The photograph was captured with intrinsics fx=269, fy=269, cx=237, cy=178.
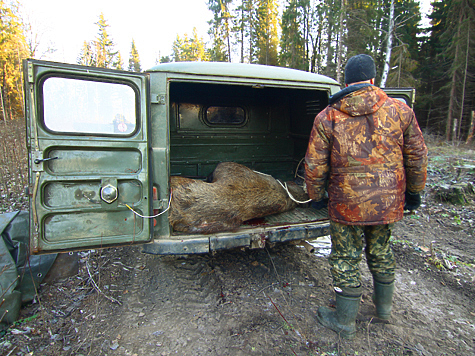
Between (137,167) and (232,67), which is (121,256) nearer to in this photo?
(137,167)

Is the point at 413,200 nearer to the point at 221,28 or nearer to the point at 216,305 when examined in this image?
the point at 216,305

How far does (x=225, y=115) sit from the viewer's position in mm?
5480

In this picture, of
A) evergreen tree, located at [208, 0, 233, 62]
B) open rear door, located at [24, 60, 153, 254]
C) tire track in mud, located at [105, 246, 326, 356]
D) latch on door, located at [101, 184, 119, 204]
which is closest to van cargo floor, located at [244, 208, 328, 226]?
tire track in mud, located at [105, 246, 326, 356]

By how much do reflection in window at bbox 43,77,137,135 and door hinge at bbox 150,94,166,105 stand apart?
0.17m

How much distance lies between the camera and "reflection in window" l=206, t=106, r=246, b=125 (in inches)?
212

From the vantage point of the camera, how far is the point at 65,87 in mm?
2379

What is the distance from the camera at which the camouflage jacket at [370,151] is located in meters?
2.27

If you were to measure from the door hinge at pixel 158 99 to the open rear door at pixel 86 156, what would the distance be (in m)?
0.10

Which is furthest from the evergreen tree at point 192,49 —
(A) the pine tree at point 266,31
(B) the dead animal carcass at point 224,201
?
(B) the dead animal carcass at point 224,201

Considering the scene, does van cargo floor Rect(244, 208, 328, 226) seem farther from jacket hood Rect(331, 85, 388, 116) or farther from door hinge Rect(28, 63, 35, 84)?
door hinge Rect(28, 63, 35, 84)

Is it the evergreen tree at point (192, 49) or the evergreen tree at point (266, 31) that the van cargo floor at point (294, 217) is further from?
the evergreen tree at point (192, 49)

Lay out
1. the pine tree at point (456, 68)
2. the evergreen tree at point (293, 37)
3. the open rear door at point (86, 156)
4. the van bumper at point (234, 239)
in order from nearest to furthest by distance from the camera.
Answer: the open rear door at point (86, 156), the van bumper at point (234, 239), the pine tree at point (456, 68), the evergreen tree at point (293, 37)

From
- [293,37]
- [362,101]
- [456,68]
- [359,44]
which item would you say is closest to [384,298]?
[362,101]

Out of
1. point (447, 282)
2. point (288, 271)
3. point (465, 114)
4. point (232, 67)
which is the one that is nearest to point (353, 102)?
point (232, 67)
